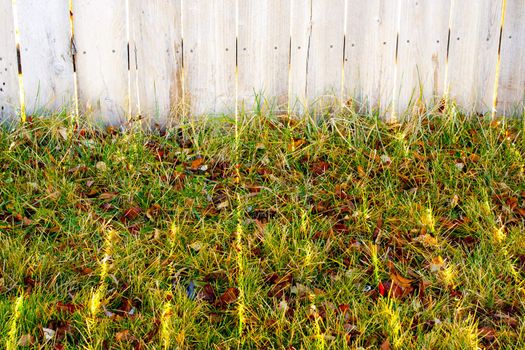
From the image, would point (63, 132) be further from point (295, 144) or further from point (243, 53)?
point (295, 144)

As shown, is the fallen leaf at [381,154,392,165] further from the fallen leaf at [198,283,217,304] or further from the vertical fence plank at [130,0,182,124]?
the fallen leaf at [198,283,217,304]

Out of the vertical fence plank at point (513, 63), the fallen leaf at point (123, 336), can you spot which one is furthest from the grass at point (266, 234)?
the vertical fence plank at point (513, 63)

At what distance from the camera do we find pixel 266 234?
3.03 meters

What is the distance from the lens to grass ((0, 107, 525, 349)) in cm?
257

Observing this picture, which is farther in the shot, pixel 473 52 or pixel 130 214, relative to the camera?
pixel 473 52

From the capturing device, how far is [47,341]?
244cm

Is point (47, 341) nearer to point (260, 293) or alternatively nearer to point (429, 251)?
point (260, 293)

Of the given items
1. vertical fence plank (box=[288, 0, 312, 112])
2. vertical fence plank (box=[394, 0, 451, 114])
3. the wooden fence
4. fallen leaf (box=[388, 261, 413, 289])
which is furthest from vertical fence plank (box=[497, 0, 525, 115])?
fallen leaf (box=[388, 261, 413, 289])

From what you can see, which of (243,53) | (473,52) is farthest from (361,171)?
(473,52)

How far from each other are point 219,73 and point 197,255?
1.39m

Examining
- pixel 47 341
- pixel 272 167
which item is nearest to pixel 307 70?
pixel 272 167

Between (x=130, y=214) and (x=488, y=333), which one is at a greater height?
(x=130, y=214)

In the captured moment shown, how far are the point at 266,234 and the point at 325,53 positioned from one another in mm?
1417

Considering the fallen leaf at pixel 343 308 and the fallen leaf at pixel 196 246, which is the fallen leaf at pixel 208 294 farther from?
the fallen leaf at pixel 343 308
